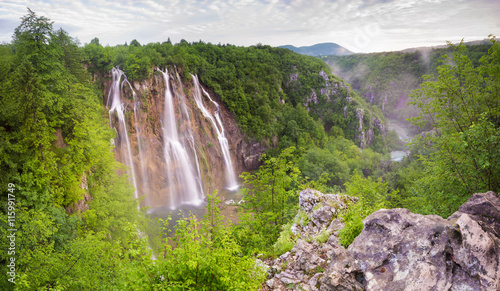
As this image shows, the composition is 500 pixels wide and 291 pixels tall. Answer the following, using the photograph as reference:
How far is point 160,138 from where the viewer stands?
3578cm

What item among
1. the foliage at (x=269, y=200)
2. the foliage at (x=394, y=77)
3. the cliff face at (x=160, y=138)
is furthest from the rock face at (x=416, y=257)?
the foliage at (x=394, y=77)

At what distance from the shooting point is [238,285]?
4508 mm

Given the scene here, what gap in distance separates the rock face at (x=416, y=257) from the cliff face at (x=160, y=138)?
2987 centimetres

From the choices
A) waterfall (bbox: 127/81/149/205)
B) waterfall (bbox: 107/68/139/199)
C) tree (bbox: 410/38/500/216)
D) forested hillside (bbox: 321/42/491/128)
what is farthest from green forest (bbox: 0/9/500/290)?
forested hillside (bbox: 321/42/491/128)

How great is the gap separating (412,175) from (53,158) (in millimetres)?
39684

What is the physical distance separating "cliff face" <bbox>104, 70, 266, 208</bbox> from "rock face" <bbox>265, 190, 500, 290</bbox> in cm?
2987

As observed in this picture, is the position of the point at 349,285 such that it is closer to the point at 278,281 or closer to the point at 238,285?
the point at 278,281

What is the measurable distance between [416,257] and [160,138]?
3515 centimetres

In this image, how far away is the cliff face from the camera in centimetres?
3300

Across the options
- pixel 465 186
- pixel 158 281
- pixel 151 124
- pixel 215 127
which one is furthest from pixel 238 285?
pixel 215 127

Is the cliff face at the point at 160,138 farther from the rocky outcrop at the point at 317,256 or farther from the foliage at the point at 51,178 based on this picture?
the rocky outcrop at the point at 317,256

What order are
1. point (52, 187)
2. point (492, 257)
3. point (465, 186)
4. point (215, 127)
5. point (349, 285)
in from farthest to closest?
point (215, 127) → point (52, 187) → point (465, 186) → point (349, 285) → point (492, 257)

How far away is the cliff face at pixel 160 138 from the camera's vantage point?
33.0 meters

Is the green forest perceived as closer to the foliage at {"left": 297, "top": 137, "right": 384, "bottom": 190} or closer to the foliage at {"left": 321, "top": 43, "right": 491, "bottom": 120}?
the foliage at {"left": 297, "top": 137, "right": 384, "bottom": 190}
